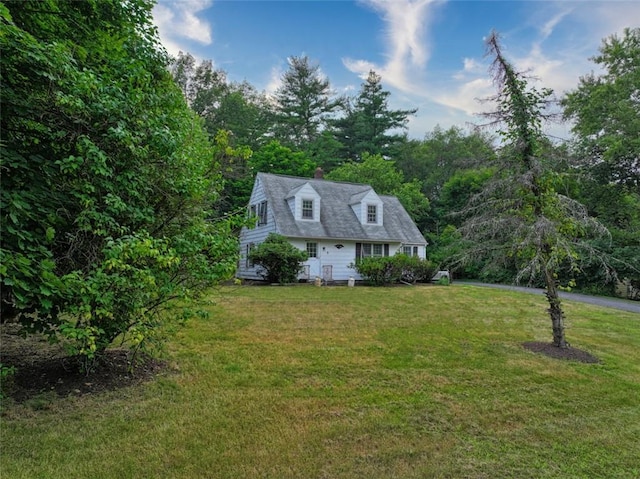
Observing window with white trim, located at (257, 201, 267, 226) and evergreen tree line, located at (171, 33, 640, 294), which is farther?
evergreen tree line, located at (171, 33, 640, 294)

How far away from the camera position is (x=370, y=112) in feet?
116

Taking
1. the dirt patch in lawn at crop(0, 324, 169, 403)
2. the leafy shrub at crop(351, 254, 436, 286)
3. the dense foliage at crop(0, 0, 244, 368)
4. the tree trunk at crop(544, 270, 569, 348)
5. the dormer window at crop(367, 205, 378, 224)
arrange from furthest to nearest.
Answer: the dormer window at crop(367, 205, 378, 224), the leafy shrub at crop(351, 254, 436, 286), the tree trunk at crop(544, 270, 569, 348), the dirt patch in lawn at crop(0, 324, 169, 403), the dense foliage at crop(0, 0, 244, 368)

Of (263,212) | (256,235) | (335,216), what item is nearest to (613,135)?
(335,216)

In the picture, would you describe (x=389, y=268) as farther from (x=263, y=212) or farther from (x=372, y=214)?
(x=263, y=212)

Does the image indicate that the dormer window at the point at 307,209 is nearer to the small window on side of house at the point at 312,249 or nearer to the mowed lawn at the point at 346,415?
the small window on side of house at the point at 312,249

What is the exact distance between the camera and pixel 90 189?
129 inches

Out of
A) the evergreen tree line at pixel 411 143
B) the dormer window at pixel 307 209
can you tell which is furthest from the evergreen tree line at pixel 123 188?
the dormer window at pixel 307 209

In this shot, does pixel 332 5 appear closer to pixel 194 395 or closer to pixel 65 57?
pixel 65 57

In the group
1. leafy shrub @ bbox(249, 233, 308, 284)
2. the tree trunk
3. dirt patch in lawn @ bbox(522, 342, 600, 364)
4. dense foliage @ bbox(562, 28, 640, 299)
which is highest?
dense foliage @ bbox(562, 28, 640, 299)

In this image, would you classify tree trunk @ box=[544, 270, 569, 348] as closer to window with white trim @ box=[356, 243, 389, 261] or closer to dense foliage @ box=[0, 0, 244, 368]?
dense foliage @ box=[0, 0, 244, 368]

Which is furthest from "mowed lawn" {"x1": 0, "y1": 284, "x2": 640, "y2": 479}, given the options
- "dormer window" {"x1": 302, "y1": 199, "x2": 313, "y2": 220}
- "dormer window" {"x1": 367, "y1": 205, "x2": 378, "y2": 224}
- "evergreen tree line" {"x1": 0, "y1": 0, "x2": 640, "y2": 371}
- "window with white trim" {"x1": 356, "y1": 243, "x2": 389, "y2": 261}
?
"dormer window" {"x1": 367, "y1": 205, "x2": 378, "y2": 224}

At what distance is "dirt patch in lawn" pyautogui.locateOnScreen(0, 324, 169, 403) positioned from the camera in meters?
4.02

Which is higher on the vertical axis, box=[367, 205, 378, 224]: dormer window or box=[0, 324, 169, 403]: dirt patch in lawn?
box=[367, 205, 378, 224]: dormer window

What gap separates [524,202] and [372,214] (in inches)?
538
